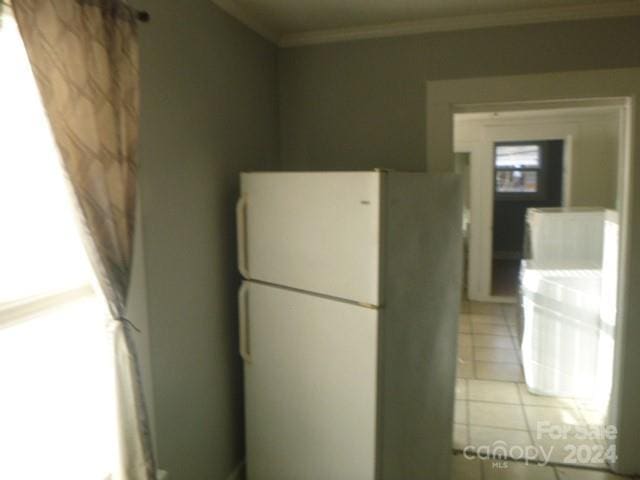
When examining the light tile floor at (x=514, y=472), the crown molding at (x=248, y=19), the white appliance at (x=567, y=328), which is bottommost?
the light tile floor at (x=514, y=472)

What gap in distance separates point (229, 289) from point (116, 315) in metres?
0.90

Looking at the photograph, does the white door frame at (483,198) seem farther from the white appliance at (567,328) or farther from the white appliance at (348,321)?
the white appliance at (348,321)

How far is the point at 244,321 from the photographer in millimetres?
2098

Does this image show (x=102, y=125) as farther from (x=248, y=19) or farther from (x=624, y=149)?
(x=624, y=149)

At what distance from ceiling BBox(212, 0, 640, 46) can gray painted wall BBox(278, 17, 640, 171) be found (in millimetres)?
45

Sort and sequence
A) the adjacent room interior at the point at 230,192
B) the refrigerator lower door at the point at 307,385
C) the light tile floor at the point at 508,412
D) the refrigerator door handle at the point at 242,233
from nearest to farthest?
1. the adjacent room interior at the point at 230,192
2. the refrigerator lower door at the point at 307,385
3. the refrigerator door handle at the point at 242,233
4. the light tile floor at the point at 508,412

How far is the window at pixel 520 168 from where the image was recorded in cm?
744

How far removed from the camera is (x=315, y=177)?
1806mm

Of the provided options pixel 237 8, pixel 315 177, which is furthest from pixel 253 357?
pixel 237 8

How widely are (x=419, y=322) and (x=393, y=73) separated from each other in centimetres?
133

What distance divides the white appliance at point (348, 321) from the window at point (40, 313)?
733mm

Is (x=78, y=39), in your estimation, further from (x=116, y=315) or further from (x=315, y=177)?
(x=315, y=177)

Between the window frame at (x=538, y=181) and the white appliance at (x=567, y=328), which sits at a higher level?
the window frame at (x=538, y=181)

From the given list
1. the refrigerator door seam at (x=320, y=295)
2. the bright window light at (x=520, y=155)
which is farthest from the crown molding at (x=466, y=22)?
the bright window light at (x=520, y=155)
